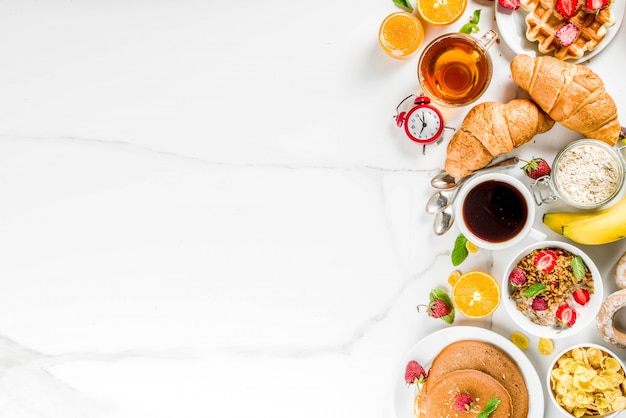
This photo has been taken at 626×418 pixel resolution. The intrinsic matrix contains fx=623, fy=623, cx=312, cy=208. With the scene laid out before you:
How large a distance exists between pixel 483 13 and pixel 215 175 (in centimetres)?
90

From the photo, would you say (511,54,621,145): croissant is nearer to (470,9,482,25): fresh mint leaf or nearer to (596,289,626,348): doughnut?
(470,9,482,25): fresh mint leaf

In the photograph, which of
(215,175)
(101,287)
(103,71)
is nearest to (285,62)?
(215,175)

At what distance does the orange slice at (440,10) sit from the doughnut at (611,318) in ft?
2.77

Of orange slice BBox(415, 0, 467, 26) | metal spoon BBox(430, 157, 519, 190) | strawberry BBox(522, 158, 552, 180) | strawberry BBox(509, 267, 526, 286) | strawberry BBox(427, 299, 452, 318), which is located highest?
orange slice BBox(415, 0, 467, 26)

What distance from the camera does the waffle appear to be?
1.63 meters

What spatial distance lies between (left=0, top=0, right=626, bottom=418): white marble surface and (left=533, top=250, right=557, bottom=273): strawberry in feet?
0.44

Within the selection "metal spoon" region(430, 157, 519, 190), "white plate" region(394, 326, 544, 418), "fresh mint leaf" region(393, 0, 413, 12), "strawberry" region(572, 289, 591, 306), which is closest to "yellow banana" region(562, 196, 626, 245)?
"strawberry" region(572, 289, 591, 306)

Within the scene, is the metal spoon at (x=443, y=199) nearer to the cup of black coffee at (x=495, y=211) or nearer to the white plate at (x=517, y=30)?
the cup of black coffee at (x=495, y=211)

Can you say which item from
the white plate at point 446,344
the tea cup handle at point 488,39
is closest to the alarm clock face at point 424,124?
the tea cup handle at point 488,39

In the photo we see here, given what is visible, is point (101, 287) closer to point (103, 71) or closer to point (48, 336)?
point (48, 336)

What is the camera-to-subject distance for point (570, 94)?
1572 mm

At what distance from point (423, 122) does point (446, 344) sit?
25.2 inches

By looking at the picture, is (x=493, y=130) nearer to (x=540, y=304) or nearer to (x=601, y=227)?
(x=601, y=227)

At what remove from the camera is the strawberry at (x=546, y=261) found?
167 cm
